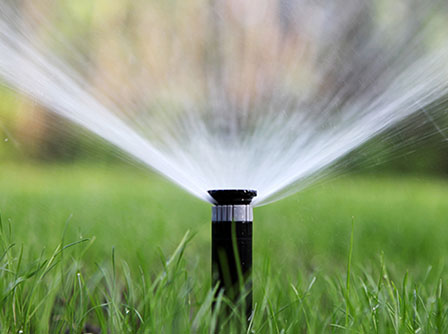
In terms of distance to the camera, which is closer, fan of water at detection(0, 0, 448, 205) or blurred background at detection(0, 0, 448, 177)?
fan of water at detection(0, 0, 448, 205)

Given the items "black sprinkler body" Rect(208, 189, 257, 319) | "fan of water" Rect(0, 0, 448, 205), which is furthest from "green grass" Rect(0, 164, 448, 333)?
"fan of water" Rect(0, 0, 448, 205)

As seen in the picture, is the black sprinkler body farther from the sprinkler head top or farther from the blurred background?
the blurred background

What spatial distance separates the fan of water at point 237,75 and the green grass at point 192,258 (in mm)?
364

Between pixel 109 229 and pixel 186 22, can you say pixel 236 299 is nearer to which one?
pixel 109 229

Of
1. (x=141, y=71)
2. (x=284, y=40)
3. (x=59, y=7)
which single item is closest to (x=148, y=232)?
(x=284, y=40)

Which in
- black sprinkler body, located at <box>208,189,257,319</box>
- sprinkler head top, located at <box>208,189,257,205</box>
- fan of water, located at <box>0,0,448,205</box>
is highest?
fan of water, located at <box>0,0,448,205</box>

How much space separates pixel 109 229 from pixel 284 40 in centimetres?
158

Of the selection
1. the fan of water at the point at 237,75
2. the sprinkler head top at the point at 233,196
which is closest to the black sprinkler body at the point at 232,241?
the sprinkler head top at the point at 233,196

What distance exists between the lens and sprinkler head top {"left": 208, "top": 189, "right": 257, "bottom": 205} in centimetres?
127

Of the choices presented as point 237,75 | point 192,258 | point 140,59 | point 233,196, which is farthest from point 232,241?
point 140,59

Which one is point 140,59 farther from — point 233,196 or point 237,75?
point 233,196

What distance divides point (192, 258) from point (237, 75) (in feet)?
5.36

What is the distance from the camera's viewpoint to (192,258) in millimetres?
2580

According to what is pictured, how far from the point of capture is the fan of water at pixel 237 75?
7.13 ft
